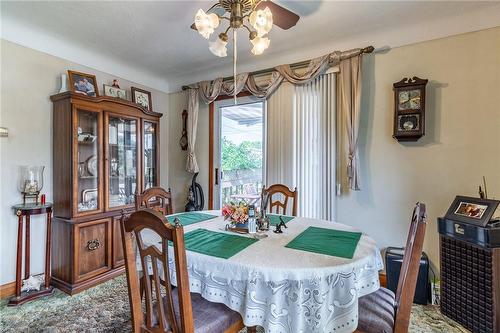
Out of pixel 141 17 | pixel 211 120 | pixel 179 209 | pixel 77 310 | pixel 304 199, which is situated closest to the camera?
pixel 77 310

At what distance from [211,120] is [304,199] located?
1.70 meters

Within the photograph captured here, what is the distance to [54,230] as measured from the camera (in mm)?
2670

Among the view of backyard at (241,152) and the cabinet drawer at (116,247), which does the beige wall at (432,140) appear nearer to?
the view of backyard at (241,152)

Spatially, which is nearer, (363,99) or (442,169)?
(442,169)

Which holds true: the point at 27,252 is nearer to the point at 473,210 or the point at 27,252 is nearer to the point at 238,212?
the point at 238,212

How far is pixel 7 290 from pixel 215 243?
2359mm

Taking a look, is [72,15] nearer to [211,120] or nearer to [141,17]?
[141,17]

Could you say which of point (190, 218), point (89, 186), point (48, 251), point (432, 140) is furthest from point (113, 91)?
point (432, 140)

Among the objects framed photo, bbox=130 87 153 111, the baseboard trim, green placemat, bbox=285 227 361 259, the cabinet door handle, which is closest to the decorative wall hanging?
framed photo, bbox=130 87 153 111

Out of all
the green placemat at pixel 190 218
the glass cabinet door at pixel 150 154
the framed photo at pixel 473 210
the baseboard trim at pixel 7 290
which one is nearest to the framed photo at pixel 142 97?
the glass cabinet door at pixel 150 154

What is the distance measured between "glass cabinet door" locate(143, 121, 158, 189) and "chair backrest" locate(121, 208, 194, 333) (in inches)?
89.1

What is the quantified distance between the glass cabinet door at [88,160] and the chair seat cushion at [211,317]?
6.19 ft

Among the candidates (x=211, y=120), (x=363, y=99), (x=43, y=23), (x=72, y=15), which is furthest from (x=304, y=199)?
(x=43, y=23)

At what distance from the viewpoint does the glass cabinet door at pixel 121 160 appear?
9.70 ft
